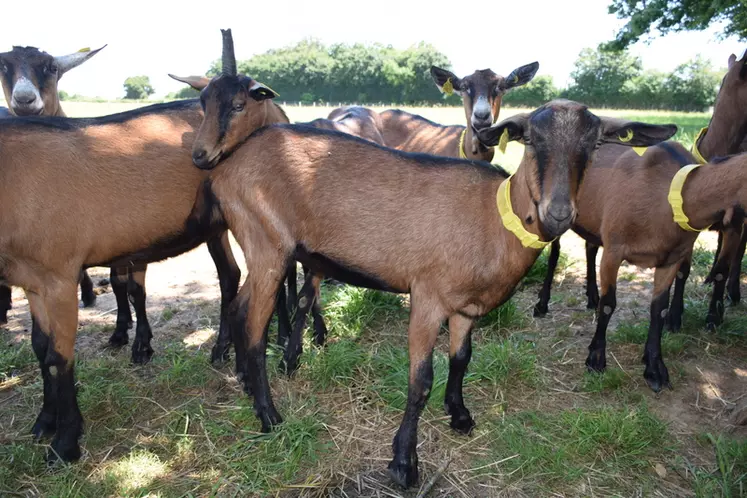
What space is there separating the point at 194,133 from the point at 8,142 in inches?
48.2

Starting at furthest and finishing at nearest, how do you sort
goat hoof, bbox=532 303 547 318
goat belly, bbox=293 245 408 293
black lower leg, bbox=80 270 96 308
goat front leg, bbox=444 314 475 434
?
black lower leg, bbox=80 270 96 308 → goat hoof, bbox=532 303 547 318 → goat front leg, bbox=444 314 475 434 → goat belly, bbox=293 245 408 293

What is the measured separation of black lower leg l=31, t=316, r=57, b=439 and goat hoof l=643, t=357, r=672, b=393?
4.49 metres

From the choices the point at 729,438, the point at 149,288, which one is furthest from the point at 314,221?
the point at 149,288

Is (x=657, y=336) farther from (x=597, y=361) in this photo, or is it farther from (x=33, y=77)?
(x=33, y=77)

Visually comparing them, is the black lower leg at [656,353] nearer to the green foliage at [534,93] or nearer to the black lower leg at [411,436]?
the black lower leg at [411,436]

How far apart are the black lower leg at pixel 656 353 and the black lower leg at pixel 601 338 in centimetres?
32

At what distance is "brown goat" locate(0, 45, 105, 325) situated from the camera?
15.8 ft

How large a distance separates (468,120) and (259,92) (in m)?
3.50

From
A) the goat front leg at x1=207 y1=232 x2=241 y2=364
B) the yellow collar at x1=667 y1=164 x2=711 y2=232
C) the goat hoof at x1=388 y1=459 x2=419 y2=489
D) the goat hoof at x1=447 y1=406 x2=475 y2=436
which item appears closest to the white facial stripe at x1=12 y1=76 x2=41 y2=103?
the goat front leg at x1=207 y1=232 x2=241 y2=364

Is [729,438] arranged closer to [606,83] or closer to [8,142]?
[8,142]

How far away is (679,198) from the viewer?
4.27 m

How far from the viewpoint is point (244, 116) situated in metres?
4.29

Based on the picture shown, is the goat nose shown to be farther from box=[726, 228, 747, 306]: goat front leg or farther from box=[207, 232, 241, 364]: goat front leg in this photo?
box=[726, 228, 747, 306]: goat front leg

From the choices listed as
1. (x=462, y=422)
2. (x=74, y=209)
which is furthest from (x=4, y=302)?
(x=462, y=422)
